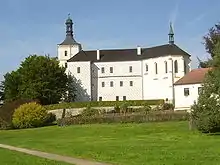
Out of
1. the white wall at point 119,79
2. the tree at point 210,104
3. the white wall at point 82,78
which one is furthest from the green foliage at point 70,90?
the tree at point 210,104

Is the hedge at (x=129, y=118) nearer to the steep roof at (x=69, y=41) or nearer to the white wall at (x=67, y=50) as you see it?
the white wall at (x=67, y=50)

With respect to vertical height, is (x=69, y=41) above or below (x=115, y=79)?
above

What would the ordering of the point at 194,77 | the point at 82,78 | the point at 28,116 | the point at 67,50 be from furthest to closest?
the point at 67,50 → the point at 82,78 → the point at 194,77 → the point at 28,116

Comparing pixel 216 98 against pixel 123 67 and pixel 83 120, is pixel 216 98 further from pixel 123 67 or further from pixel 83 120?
pixel 123 67

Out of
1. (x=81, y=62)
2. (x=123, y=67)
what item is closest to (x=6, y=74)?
(x=81, y=62)

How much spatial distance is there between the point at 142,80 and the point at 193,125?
240 feet

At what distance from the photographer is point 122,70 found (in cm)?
12088

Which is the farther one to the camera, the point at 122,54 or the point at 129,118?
the point at 122,54

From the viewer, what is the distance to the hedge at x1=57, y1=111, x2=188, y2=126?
6412 cm

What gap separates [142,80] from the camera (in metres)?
118

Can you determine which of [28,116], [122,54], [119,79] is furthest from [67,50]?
[28,116]

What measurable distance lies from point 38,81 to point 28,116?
33653 mm

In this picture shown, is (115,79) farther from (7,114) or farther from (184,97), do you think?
(7,114)

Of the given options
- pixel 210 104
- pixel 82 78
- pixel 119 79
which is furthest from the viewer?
pixel 119 79
